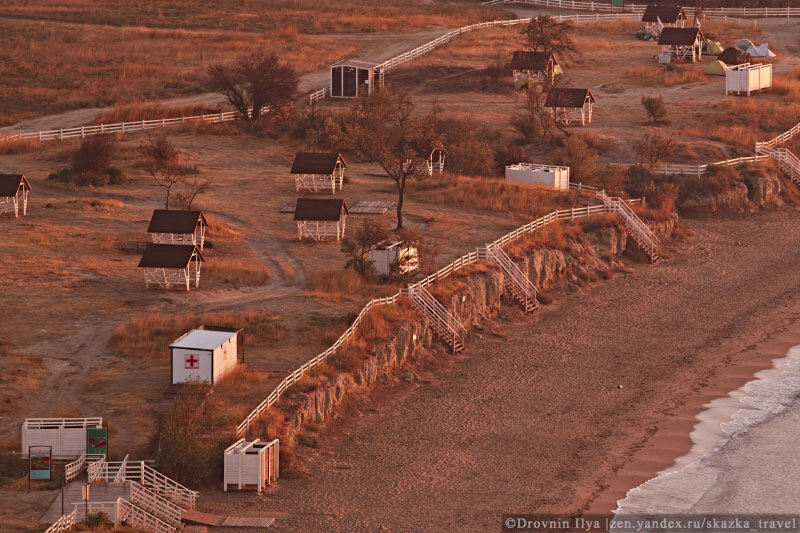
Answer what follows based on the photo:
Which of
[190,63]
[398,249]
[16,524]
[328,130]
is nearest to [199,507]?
[16,524]

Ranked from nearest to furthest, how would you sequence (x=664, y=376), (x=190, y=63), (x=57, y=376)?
(x=57, y=376)
(x=664, y=376)
(x=190, y=63)

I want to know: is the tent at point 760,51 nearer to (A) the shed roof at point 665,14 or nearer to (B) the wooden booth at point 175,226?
(A) the shed roof at point 665,14

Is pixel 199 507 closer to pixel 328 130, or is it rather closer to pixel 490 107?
pixel 328 130

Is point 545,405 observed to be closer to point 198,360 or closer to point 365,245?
point 365,245

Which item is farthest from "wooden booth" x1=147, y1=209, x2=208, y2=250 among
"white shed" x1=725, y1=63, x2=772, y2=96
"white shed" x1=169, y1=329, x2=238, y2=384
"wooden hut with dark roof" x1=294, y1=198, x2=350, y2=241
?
"white shed" x1=725, y1=63, x2=772, y2=96

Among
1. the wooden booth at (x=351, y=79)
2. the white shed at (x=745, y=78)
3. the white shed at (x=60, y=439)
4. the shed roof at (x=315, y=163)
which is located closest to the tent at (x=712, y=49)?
the white shed at (x=745, y=78)

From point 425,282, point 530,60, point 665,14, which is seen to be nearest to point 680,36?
point 665,14
